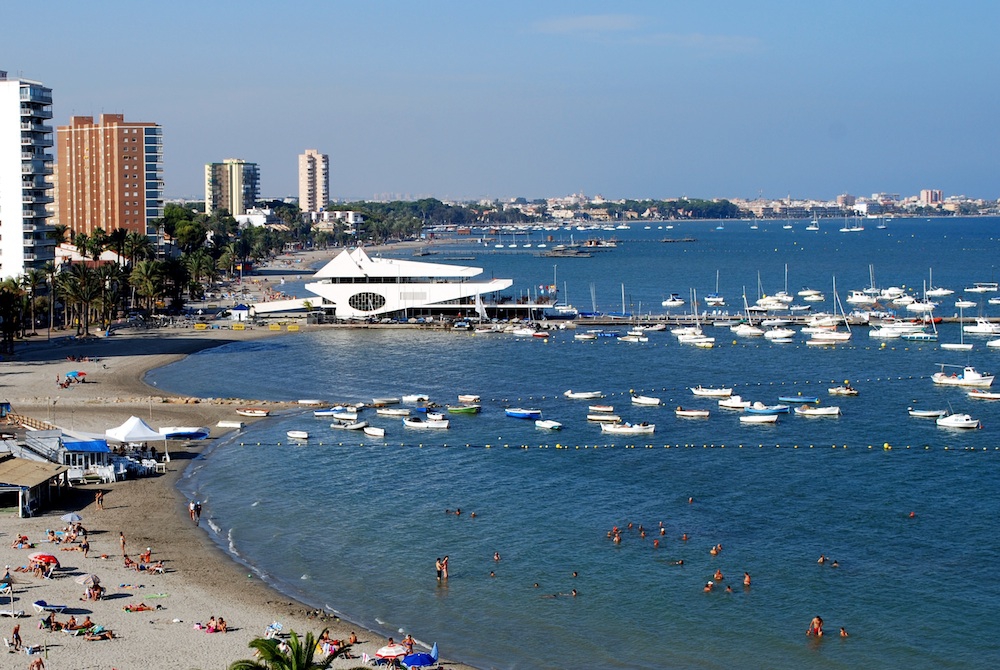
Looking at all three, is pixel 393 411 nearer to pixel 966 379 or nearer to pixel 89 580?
pixel 89 580

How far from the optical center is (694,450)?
64188 millimetres

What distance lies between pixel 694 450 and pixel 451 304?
193ft

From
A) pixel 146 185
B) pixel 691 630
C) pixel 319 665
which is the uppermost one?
pixel 146 185

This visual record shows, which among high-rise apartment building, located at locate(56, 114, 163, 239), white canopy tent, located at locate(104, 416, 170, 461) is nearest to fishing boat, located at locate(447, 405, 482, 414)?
white canopy tent, located at locate(104, 416, 170, 461)

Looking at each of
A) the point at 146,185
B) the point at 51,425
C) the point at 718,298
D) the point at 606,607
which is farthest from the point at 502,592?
the point at 146,185

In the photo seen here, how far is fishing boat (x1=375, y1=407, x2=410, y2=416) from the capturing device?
7388 cm

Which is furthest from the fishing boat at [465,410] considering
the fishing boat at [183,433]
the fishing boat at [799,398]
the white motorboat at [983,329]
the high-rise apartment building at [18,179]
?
the white motorboat at [983,329]

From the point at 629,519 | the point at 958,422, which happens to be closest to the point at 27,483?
the point at 629,519

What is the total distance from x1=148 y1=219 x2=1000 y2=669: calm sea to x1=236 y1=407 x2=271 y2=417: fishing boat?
129cm

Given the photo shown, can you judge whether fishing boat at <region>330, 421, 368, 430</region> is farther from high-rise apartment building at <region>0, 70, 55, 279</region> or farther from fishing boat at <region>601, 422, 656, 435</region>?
high-rise apartment building at <region>0, 70, 55, 279</region>

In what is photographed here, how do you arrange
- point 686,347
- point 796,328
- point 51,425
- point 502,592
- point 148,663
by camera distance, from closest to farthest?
1. point 148,663
2. point 502,592
3. point 51,425
4. point 686,347
5. point 796,328

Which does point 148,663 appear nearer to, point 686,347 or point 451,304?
point 686,347

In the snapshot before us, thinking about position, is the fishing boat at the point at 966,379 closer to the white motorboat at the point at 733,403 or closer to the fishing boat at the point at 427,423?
the white motorboat at the point at 733,403

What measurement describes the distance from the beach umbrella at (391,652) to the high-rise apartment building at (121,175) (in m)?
148
